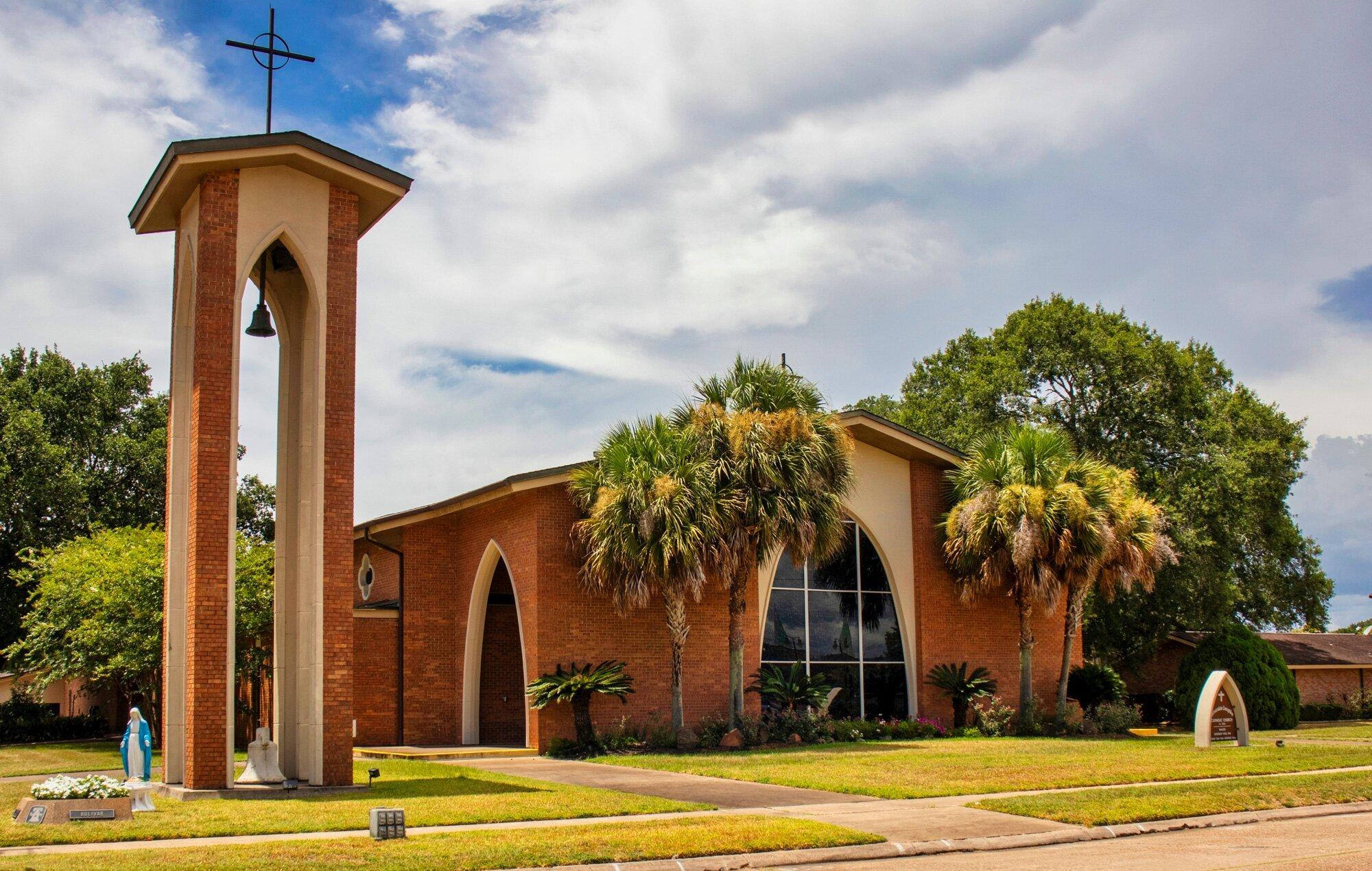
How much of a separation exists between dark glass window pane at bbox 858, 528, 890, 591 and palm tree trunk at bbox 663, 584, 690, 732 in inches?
242

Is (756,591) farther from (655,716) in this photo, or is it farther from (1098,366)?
(1098,366)

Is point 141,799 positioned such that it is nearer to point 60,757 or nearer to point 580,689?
point 580,689

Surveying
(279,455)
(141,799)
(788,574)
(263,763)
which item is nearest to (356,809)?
(141,799)

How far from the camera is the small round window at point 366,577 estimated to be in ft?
103

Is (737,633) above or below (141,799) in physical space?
above

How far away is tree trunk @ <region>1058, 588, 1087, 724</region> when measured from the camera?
29.6 m

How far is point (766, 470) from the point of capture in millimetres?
25438

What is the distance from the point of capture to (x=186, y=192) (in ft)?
57.1

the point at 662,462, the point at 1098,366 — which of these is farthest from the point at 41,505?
the point at 1098,366

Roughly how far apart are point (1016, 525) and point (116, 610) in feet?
68.9

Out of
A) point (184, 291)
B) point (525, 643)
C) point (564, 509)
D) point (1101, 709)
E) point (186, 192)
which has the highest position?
point (186, 192)

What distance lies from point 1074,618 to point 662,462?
38.5ft

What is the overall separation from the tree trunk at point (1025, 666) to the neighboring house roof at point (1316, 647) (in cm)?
1024

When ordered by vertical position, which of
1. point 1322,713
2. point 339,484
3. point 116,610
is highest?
point 339,484
